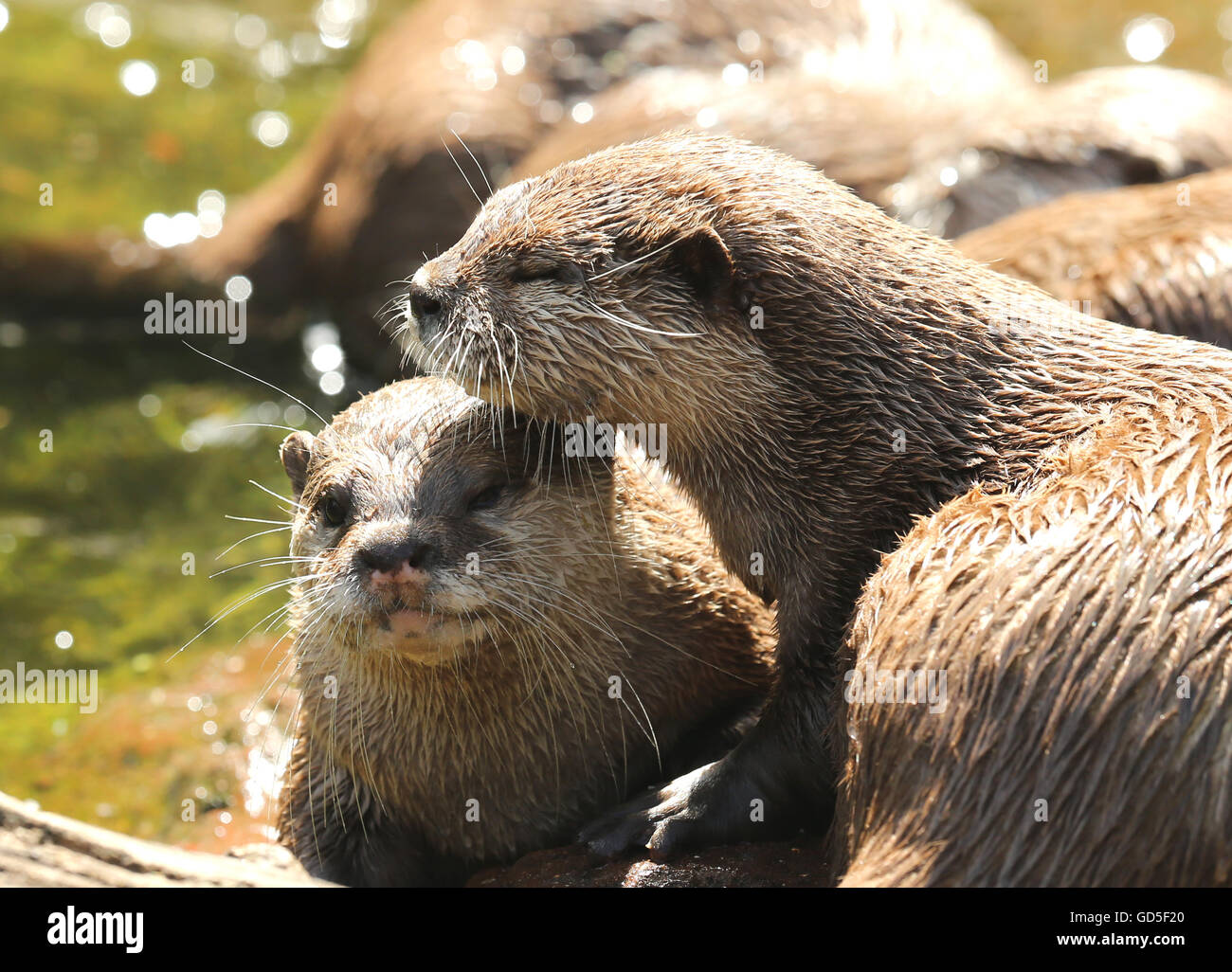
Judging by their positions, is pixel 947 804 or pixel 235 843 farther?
pixel 235 843

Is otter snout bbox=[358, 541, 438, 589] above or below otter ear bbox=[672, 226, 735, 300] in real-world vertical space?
below

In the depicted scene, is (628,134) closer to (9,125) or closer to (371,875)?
(371,875)

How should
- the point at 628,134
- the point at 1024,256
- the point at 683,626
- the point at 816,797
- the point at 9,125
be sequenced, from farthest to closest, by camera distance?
1. the point at 9,125
2. the point at 628,134
3. the point at 1024,256
4. the point at 683,626
5. the point at 816,797

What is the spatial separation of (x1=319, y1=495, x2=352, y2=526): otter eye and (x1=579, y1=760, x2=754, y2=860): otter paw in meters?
0.83

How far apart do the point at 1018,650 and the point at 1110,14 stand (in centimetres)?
837

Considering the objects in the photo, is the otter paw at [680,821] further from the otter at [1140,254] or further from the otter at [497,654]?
the otter at [1140,254]

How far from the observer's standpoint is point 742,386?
300cm

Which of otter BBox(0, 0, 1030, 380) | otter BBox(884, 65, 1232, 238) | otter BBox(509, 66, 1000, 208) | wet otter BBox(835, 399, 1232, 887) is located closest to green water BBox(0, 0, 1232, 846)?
otter BBox(0, 0, 1030, 380)

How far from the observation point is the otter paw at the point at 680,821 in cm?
292

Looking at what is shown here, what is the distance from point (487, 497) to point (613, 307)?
1.55ft

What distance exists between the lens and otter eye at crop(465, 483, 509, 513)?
302 cm

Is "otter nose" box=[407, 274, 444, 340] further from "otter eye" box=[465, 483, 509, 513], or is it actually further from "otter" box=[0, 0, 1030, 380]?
"otter" box=[0, 0, 1030, 380]

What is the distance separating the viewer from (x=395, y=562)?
2744mm

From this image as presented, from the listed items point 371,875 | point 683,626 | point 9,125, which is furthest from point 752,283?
point 9,125
